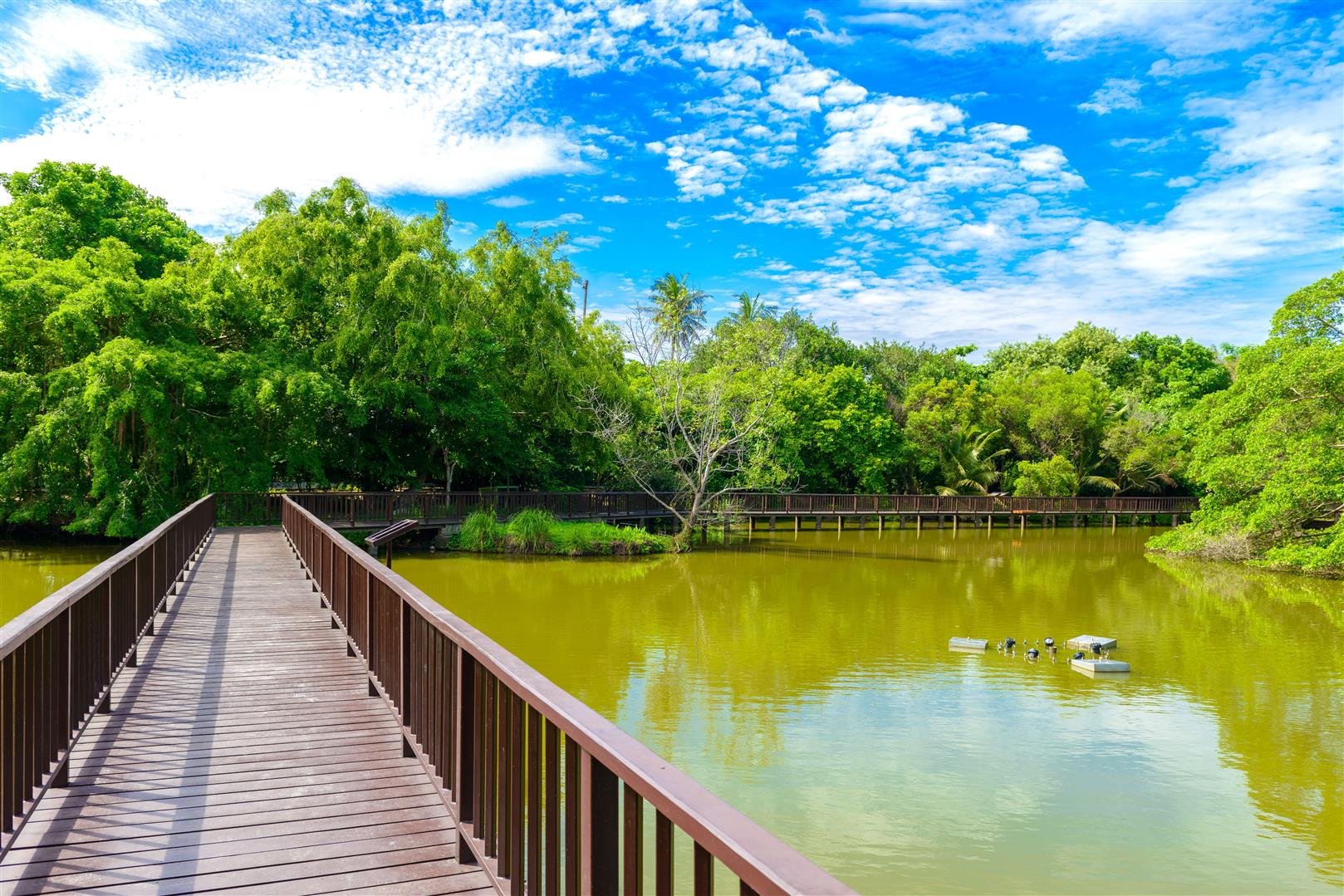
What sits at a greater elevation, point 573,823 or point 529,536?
point 573,823

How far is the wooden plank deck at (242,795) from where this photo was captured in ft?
11.0

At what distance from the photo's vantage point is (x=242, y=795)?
4.23m

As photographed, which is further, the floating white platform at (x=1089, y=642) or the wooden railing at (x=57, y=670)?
the floating white platform at (x=1089, y=642)

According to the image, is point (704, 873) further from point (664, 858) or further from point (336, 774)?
point (336, 774)

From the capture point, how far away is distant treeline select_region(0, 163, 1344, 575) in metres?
20.9

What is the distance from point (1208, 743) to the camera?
9.59 metres

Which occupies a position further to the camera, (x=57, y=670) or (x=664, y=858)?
(x=57, y=670)

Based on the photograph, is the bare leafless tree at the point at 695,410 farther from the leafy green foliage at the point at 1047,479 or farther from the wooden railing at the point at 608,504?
the leafy green foliage at the point at 1047,479

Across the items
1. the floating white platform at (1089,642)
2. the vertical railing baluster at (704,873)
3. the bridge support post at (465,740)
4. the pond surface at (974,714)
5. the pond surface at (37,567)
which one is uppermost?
the vertical railing baluster at (704,873)

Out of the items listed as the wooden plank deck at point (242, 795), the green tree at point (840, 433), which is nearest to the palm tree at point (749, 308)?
the green tree at point (840, 433)

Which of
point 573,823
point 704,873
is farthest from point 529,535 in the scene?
point 704,873

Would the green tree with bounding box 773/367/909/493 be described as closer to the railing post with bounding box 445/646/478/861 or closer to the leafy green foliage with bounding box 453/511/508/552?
the leafy green foliage with bounding box 453/511/508/552

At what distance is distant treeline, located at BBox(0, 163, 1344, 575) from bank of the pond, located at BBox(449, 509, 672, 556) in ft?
10.1

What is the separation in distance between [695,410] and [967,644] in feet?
53.9
